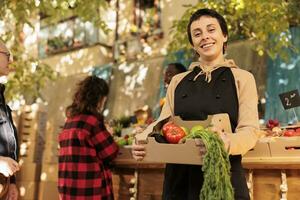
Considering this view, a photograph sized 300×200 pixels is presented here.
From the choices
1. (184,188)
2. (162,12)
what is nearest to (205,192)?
(184,188)

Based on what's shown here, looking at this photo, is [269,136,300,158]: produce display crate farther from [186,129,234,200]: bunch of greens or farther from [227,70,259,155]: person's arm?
[186,129,234,200]: bunch of greens

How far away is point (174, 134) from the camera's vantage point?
1734 mm

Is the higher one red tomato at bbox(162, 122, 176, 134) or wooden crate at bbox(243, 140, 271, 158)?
red tomato at bbox(162, 122, 176, 134)

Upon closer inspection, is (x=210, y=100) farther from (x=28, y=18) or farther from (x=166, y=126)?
(x=28, y=18)

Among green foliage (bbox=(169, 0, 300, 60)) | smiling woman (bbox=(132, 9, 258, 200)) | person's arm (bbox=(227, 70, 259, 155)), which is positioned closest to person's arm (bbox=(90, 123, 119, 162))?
smiling woman (bbox=(132, 9, 258, 200))

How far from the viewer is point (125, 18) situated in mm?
9250

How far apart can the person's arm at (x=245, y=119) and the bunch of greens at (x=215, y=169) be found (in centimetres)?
7

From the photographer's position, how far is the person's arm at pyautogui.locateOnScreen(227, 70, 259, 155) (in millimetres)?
1607

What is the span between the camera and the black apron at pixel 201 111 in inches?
68.9

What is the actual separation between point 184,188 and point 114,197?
2.01 meters

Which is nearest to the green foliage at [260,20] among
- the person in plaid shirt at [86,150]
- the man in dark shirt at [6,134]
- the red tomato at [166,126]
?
the person in plaid shirt at [86,150]

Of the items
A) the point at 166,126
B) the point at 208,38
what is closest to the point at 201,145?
the point at 166,126

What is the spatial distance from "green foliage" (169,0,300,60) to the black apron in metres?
3.01

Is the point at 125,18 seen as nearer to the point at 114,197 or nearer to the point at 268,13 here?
the point at 268,13
